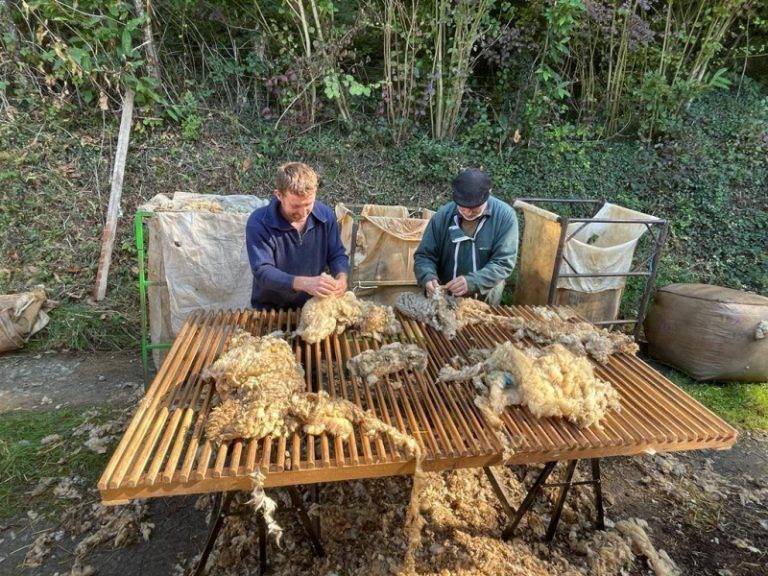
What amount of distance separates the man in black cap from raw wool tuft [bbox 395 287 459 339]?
401mm

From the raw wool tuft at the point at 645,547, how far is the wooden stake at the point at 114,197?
5.20 m

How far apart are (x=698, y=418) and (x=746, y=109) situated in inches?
274

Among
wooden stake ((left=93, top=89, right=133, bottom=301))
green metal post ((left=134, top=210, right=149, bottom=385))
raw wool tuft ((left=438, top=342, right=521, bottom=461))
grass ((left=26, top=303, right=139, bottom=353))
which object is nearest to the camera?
raw wool tuft ((left=438, top=342, right=521, bottom=461))

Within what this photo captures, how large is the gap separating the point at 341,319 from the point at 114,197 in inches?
165

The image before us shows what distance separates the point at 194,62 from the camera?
6289 mm

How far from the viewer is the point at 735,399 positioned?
156 inches

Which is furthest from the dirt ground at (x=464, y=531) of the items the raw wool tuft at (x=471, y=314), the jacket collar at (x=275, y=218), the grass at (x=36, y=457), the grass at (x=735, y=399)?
the jacket collar at (x=275, y=218)

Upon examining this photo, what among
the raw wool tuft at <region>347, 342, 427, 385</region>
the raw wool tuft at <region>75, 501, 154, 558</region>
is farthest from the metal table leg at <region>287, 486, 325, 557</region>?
the raw wool tuft at <region>75, 501, 154, 558</region>

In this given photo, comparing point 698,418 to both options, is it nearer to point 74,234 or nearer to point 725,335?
point 725,335

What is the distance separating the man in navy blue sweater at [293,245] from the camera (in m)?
2.73

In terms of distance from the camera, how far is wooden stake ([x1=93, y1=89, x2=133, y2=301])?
491cm

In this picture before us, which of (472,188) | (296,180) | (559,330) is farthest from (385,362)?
(472,188)

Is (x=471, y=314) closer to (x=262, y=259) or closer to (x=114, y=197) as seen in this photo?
(x=262, y=259)

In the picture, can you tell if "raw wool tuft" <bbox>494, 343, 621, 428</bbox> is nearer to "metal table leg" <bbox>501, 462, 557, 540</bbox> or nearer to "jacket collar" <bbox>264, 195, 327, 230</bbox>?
"metal table leg" <bbox>501, 462, 557, 540</bbox>
